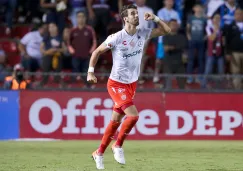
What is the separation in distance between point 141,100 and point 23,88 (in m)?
2.97

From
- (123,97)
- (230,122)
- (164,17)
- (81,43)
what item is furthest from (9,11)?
(123,97)

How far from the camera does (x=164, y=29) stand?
11633 mm

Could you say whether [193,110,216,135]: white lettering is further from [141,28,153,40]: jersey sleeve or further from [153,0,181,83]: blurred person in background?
[141,28,153,40]: jersey sleeve

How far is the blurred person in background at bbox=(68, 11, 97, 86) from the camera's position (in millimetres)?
19109

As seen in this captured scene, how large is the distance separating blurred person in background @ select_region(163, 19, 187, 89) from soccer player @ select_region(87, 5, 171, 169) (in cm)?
708

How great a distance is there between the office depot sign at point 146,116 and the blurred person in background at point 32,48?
198 centimetres

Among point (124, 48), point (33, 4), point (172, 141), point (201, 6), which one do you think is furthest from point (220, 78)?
point (33, 4)

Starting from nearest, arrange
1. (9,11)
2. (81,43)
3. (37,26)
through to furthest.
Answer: (81,43), (37,26), (9,11)

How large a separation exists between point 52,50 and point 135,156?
22.3 feet

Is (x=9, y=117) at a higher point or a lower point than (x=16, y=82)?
lower

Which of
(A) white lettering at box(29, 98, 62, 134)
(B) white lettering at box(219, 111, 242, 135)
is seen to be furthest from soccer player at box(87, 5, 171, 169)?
(B) white lettering at box(219, 111, 242, 135)

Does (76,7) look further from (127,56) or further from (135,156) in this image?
(127,56)

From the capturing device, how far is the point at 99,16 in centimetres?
2064

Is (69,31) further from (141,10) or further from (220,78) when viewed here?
(220,78)
